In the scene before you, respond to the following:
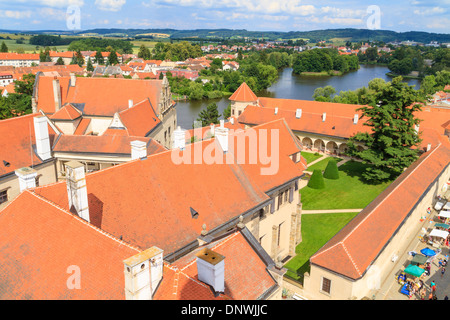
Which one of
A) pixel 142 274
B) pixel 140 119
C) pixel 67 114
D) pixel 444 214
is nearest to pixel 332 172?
pixel 444 214

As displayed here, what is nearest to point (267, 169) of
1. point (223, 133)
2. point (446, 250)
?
point (223, 133)

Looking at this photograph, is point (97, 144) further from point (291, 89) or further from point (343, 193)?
point (291, 89)

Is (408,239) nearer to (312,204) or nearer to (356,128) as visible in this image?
(312,204)

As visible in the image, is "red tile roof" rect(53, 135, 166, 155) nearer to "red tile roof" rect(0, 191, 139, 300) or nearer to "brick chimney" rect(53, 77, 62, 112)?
"brick chimney" rect(53, 77, 62, 112)

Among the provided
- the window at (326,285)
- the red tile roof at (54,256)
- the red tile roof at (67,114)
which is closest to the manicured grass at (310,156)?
the window at (326,285)

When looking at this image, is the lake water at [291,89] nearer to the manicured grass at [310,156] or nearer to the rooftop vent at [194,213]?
the manicured grass at [310,156]

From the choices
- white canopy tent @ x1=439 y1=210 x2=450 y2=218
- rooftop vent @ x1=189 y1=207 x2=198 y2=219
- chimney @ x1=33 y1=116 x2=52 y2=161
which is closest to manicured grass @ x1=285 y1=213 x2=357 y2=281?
white canopy tent @ x1=439 y1=210 x2=450 y2=218
